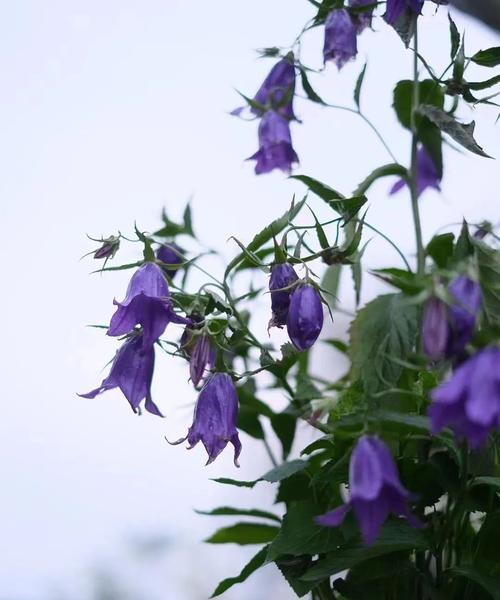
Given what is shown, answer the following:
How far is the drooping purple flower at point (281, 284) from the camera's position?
632mm

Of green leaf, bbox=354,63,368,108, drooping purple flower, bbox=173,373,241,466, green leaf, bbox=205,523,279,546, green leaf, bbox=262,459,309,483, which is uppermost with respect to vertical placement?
green leaf, bbox=354,63,368,108

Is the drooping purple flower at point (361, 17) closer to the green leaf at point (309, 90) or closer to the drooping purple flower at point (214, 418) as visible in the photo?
the green leaf at point (309, 90)

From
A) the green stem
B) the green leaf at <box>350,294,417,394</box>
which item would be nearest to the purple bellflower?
the green leaf at <box>350,294,417,394</box>

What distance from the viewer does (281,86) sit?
0.78 meters

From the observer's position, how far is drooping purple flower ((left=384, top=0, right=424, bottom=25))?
69cm

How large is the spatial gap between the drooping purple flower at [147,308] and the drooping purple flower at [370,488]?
0.57 ft

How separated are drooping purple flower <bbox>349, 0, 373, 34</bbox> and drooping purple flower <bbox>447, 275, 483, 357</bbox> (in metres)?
0.33

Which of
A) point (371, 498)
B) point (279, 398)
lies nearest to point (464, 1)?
point (371, 498)

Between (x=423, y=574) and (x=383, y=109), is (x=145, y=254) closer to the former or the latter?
(x=423, y=574)

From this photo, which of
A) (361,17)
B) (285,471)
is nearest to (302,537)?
(285,471)

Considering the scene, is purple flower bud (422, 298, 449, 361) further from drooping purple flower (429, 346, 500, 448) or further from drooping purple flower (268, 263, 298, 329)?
drooping purple flower (268, 263, 298, 329)

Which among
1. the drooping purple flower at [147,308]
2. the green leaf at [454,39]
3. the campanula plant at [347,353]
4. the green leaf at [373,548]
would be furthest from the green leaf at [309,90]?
the green leaf at [373,548]

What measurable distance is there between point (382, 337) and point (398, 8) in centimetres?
22

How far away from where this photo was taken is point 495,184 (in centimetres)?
173
